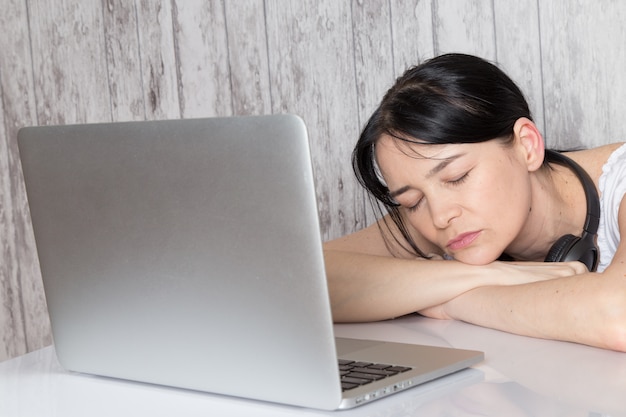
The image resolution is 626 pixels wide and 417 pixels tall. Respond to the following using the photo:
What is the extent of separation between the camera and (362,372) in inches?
36.5

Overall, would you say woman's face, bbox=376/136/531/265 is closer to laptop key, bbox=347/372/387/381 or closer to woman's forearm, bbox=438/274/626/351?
woman's forearm, bbox=438/274/626/351

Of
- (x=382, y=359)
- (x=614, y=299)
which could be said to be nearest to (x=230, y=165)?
(x=382, y=359)

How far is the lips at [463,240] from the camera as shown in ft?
4.46

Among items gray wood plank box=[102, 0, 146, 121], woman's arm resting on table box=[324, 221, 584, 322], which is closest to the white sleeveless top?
woman's arm resting on table box=[324, 221, 584, 322]

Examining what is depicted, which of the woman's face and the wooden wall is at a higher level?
the wooden wall

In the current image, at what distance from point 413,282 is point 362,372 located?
401mm

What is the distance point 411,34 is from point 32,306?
1.53 meters

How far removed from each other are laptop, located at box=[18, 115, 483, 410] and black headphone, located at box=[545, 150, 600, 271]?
414mm

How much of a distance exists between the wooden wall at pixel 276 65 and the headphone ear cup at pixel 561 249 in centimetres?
55

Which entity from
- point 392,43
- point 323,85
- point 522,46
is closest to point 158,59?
point 323,85

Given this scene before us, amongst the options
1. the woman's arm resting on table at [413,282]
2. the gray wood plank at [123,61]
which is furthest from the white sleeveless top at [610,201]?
the gray wood plank at [123,61]

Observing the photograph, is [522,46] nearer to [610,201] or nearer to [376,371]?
[610,201]

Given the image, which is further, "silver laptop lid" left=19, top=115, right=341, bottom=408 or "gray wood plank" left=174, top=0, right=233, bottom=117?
"gray wood plank" left=174, top=0, right=233, bottom=117

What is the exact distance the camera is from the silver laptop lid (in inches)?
31.3
